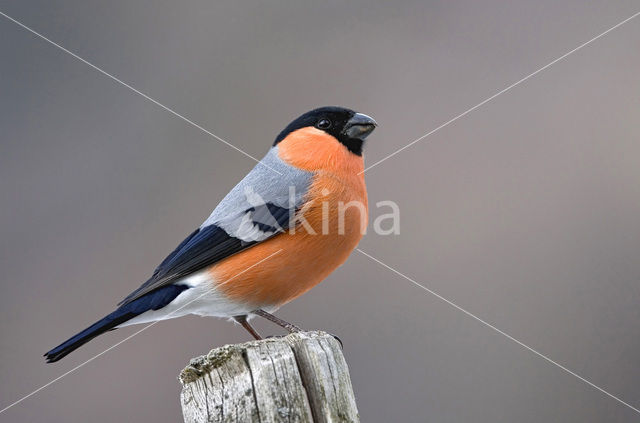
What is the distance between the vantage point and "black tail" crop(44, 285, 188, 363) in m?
2.58

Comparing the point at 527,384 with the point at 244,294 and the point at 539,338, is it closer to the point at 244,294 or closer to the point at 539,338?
the point at 539,338

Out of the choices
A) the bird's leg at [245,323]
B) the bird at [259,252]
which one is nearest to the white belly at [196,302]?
the bird at [259,252]

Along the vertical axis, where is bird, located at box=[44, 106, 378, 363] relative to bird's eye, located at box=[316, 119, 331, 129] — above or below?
Answer: below

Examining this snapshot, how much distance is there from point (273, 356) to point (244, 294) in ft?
2.99

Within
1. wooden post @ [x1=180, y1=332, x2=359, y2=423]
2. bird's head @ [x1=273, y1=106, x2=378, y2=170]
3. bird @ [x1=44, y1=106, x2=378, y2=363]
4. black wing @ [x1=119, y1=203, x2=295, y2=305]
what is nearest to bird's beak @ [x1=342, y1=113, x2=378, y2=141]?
bird's head @ [x1=273, y1=106, x2=378, y2=170]

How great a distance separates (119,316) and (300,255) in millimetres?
767

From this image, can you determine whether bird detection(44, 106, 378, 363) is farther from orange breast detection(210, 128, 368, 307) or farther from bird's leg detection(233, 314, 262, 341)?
bird's leg detection(233, 314, 262, 341)

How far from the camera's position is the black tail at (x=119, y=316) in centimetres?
258

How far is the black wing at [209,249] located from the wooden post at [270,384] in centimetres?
84

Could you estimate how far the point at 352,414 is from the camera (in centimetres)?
199

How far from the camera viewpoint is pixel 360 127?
11.0ft

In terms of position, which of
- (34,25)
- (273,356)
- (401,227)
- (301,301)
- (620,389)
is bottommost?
(620,389)

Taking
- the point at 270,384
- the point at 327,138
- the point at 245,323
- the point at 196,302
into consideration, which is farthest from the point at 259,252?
the point at 270,384

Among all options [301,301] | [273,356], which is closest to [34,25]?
[301,301]
